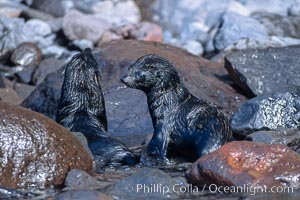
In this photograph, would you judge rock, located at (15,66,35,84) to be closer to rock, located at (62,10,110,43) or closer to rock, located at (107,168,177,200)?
rock, located at (62,10,110,43)

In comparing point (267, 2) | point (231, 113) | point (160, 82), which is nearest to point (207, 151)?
point (160, 82)

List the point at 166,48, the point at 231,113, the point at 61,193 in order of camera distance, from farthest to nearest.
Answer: the point at 166,48 < the point at 231,113 < the point at 61,193

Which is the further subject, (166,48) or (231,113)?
(166,48)

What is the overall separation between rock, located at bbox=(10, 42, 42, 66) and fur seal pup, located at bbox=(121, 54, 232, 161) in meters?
6.89

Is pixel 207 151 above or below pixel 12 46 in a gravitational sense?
above

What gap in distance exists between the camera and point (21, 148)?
25.7 feet

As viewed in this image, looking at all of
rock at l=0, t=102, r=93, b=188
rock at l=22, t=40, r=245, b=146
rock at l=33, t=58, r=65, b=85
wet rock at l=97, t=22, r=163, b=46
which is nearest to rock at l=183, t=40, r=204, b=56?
wet rock at l=97, t=22, r=163, b=46

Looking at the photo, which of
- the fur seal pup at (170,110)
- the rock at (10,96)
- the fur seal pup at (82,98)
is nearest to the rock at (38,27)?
the rock at (10,96)

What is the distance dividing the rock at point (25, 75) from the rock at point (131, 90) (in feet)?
8.70

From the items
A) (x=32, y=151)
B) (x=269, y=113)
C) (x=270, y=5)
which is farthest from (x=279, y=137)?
(x=270, y=5)

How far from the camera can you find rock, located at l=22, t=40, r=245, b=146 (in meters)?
10.8

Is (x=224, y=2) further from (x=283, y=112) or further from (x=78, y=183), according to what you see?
(x=78, y=183)

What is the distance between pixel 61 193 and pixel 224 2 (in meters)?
10.5

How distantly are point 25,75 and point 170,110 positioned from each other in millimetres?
6399
